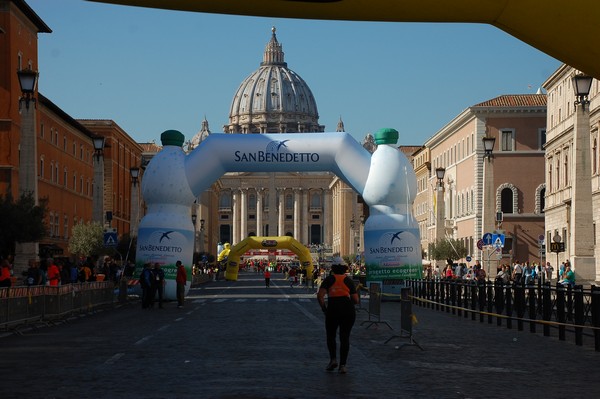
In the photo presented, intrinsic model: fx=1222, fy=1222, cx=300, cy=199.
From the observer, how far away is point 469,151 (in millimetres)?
94688

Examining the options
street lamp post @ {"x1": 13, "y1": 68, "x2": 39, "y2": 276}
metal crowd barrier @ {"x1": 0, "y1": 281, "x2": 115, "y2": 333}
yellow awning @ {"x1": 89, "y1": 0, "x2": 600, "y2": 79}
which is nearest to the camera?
yellow awning @ {"x1": 89, "y1": 0, "x2": 600, "y2": 79}

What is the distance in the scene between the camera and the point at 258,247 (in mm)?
95688

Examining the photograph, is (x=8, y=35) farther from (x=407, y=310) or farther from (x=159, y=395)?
(x=159, y=395)

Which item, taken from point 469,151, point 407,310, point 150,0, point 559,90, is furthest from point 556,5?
point 469,151

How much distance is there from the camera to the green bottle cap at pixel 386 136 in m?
44.3

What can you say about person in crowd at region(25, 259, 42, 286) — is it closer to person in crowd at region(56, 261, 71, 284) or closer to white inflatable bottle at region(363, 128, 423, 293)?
person in crowd at region(56, 261, 71, 284)

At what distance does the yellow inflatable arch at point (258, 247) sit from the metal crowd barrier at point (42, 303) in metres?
52.0

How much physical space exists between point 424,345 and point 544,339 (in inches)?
131

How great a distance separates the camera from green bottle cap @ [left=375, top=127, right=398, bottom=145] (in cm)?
4428

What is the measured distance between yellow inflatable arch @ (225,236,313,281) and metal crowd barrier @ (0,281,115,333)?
5196 cm

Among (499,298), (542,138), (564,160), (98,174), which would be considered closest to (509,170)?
(542,138)

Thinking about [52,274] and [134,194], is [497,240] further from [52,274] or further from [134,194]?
A: [134,194]

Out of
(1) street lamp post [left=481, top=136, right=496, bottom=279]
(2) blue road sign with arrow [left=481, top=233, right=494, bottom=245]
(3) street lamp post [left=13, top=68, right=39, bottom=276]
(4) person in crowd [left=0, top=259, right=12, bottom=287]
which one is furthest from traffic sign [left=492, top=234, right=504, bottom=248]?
(4) person in crowd [left=0, top=259, right=12, bottom=287]

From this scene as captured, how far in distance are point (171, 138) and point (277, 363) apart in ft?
93.0
